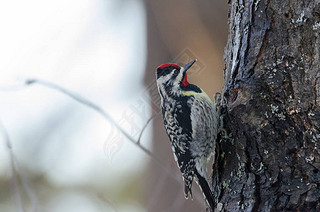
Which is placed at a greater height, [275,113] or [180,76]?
[180,76]

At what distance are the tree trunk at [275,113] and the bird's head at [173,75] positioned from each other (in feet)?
2.19

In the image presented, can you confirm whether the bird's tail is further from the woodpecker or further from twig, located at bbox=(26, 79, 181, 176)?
twig, located at bbox=(26, 79, 181, 176)

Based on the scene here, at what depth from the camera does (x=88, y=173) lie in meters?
3.77

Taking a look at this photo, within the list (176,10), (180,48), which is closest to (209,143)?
(180,48)

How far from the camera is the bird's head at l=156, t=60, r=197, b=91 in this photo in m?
2.70

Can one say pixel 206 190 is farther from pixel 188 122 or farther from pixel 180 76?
A: pixel 180 76

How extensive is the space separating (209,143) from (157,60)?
1356 millimetres

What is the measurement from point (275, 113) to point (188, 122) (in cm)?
87

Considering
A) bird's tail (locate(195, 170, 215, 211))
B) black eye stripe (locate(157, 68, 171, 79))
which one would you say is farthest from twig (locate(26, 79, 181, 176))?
black eye stripe (locate(157, 68, 171, 79))

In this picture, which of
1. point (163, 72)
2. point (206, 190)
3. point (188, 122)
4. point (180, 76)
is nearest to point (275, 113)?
point (206, 190)

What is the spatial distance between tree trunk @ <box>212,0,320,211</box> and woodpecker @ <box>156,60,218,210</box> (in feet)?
1.38

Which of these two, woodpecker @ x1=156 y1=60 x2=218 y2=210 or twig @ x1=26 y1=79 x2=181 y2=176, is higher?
twig @ x1=26 y1=79 x2=181 y2=176

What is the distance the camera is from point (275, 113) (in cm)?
185

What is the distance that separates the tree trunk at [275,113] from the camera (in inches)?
68.7
